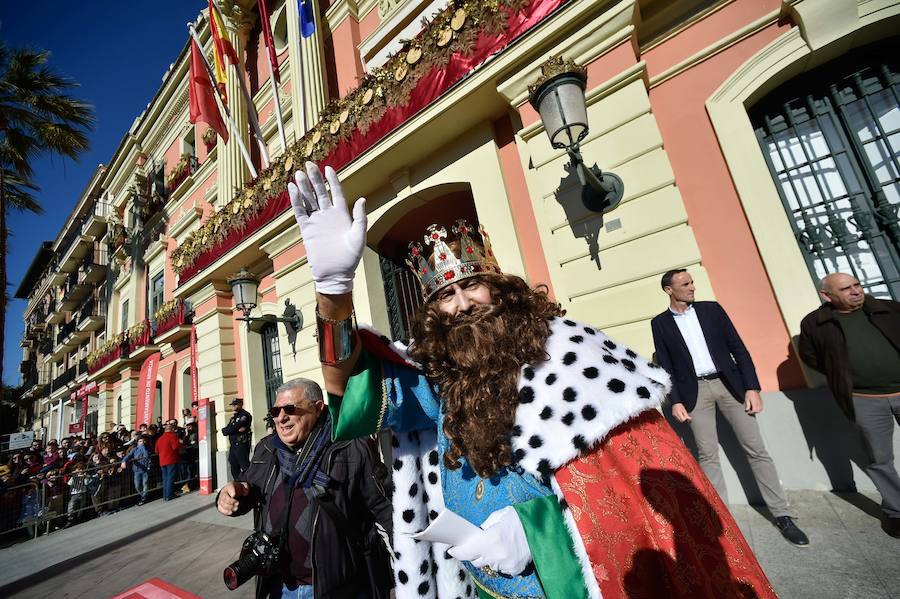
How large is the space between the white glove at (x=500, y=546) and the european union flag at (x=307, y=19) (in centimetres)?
→ 911

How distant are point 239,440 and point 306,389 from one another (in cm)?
639

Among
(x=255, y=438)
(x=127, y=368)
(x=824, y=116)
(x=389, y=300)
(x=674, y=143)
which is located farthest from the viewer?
(x=127, y=368)

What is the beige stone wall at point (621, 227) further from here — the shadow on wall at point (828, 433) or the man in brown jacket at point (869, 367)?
the shadow on wall at point (828, 433)

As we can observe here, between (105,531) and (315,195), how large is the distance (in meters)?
9.53

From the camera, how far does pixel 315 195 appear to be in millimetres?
1292

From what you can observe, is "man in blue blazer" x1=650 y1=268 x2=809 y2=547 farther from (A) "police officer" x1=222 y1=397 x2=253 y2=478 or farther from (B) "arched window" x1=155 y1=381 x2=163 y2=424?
(B) "arched window" x1=155 y1=381 x2=163 y2=424

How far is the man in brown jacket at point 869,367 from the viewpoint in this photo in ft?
8.32

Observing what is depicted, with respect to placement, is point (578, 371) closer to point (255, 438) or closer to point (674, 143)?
point (674, 143)

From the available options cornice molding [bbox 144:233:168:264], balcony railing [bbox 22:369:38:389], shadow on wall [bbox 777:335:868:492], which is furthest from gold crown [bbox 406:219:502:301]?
balcony railing [bbox 22:369:38:389]

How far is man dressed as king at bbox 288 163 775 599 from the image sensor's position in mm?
1046

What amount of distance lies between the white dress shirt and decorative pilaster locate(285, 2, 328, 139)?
7718 millimetres

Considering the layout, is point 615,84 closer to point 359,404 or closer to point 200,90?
point 359,404

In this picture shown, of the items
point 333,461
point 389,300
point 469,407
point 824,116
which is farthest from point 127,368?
point 824,116

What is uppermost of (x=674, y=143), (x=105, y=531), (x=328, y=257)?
(x=674, y=143)
